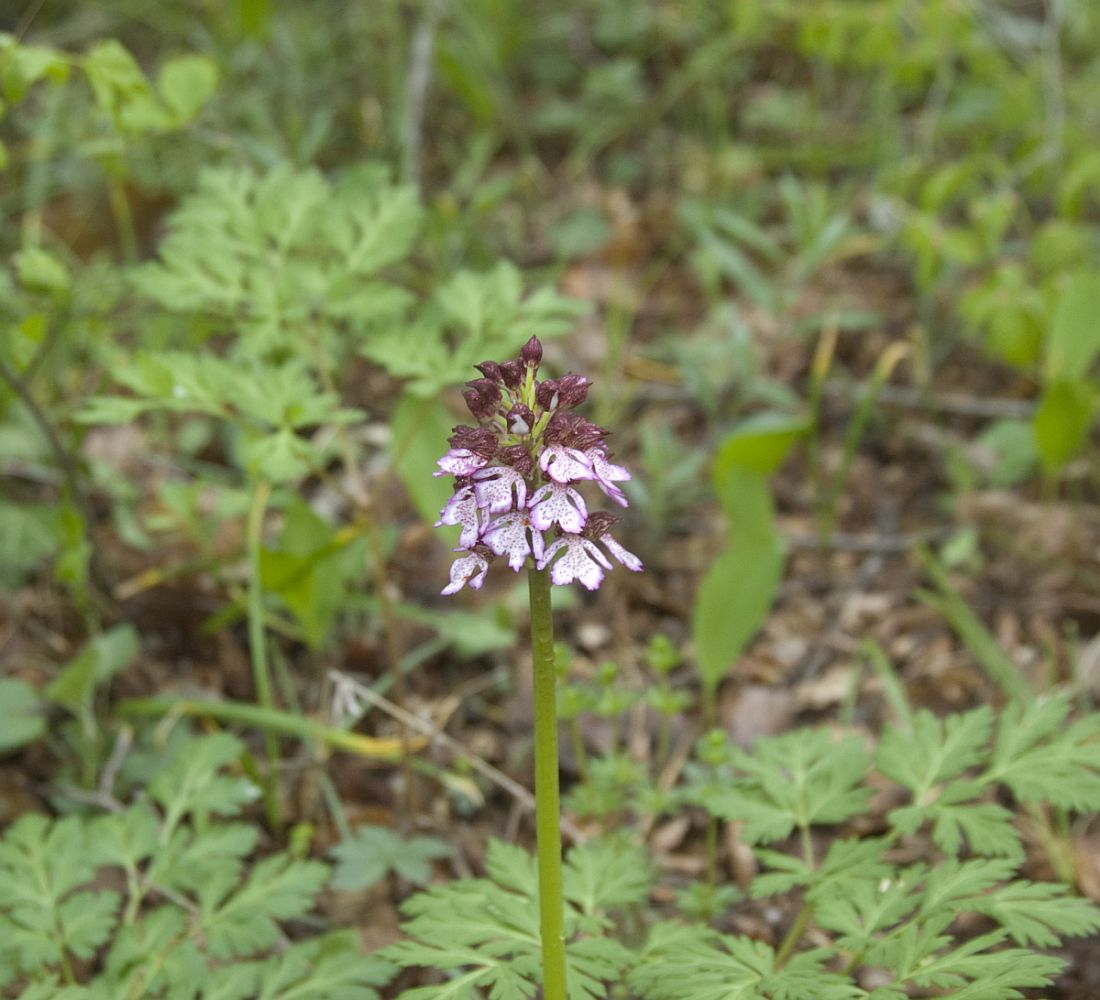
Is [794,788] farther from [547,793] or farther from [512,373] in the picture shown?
[512,373]

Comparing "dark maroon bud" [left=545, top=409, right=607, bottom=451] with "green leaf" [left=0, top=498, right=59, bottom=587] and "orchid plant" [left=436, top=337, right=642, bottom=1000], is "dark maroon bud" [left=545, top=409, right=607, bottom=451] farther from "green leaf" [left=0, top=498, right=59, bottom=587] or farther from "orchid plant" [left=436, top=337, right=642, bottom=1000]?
"green leaf" [left=0, top=498, right=59, bottom=587]

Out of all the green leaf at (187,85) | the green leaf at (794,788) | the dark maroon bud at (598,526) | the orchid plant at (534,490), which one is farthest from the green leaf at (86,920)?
the green leaf at (187,85)

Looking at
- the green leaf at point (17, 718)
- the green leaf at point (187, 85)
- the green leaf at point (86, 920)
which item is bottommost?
the green leaf at point (86, 920)

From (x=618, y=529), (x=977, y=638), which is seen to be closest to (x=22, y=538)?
(x=618, y=529)

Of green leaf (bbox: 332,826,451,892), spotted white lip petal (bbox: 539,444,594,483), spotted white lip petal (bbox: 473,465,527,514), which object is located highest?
spotted white lip petal (bbox: 539,444,594,483)

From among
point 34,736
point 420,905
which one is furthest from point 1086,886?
point 34,736

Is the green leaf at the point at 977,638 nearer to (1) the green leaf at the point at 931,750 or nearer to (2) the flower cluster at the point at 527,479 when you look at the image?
(1) the green leaf at the point at 931,750

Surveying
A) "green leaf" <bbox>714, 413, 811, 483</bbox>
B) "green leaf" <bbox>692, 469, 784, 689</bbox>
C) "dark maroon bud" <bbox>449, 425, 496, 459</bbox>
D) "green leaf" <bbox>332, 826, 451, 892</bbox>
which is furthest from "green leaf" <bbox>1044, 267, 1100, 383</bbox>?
"dark maroon bud" <bbox>449, 425, 496, 459</bbox>
